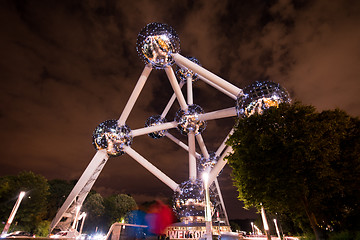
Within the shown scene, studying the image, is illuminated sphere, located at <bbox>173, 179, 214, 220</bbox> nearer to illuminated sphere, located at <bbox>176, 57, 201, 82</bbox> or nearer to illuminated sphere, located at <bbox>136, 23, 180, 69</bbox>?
illuminated sphere, located at <bbox>136, 23, 180, 69</bbox>

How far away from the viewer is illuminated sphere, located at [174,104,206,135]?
1476 cm

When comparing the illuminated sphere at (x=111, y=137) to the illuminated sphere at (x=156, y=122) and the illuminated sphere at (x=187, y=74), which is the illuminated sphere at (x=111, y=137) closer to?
the illuminated sphere at (x=156, y=122)

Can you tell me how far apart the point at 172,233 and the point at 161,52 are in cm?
3533

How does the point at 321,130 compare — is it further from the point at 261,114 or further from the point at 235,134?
the point at 235,134

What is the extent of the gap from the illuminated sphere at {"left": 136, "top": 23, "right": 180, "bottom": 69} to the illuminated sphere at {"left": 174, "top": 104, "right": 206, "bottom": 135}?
3.97 metres

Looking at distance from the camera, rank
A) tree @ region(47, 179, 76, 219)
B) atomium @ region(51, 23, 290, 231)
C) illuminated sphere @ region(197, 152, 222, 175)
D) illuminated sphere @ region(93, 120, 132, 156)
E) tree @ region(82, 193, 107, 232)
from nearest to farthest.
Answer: atomium @ region(51, 23, 290, 231)
illuminated sphere @ region(93, 120, 132, 156)
illuminated sphere @ region(197, 152, 222, 175)
tree @ region(47, 179, 76, 219)
tree @ region(82, 193, 107, 232)

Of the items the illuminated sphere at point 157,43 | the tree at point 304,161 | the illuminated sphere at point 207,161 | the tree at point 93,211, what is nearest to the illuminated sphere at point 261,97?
the tree at point 304,161

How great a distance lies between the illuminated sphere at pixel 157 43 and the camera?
12477 millimetres

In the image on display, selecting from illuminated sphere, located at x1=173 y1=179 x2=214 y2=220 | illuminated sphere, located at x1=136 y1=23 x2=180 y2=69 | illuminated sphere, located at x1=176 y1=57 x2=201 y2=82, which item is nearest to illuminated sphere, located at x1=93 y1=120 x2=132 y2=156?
illuminated sphere, located at x1=173 y1=179 x2=214 y2=220

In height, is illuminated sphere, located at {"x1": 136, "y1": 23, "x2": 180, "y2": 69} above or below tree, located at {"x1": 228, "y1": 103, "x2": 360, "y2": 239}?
above

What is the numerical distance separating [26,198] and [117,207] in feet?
86.5

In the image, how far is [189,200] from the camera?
1284cm

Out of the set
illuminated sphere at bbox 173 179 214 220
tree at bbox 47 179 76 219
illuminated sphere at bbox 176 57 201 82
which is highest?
illuminated sphere at bbox 176 57 201 82

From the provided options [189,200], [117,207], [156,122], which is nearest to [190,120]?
[189,200]
